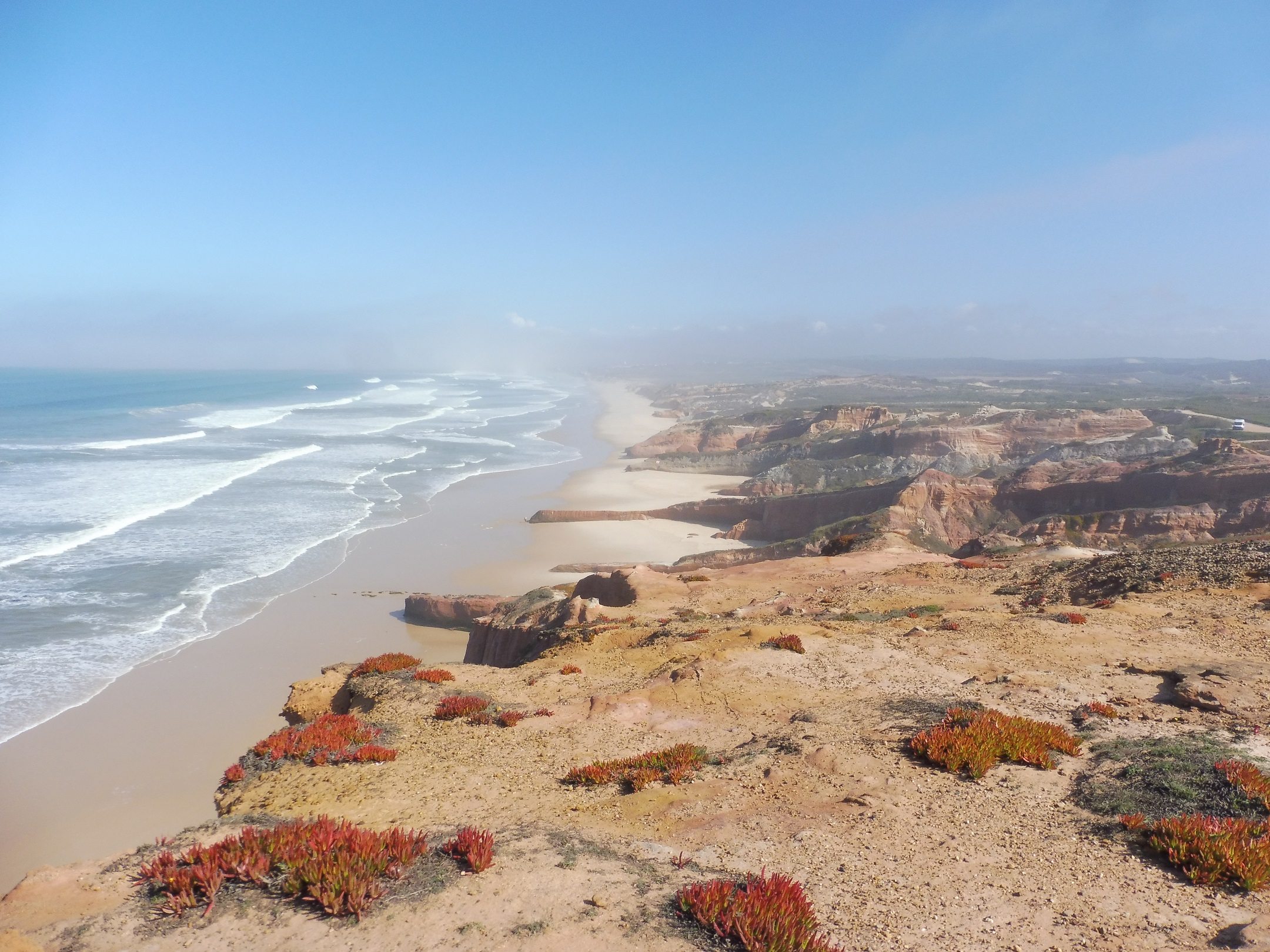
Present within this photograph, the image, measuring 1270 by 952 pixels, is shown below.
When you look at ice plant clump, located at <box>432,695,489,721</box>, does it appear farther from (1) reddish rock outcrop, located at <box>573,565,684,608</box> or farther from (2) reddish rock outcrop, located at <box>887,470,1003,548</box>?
(2) reddish rock outcrop, located at <box>887,470,1003,548</box>

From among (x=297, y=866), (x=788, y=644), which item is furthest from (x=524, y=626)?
(x=297, y=866)

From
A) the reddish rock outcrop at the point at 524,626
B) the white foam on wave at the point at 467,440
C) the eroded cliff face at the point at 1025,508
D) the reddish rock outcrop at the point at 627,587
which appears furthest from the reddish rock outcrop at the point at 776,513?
the white foam on wave at the point at 467,440

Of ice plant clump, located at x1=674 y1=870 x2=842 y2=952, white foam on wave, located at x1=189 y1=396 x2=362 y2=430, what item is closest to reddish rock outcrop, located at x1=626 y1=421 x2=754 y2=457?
white foam on wave, located at x1=189 y1=396 x2=362 y2=430

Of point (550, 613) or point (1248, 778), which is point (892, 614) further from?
point (1248, 778)

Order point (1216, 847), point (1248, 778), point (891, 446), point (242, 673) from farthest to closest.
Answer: point (891, 446) → point (242, 673) → point (1248, 778) → point (1216, 847)

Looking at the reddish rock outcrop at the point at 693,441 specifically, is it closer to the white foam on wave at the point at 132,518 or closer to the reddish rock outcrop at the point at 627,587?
the white foam on wave at the point at 132,518
